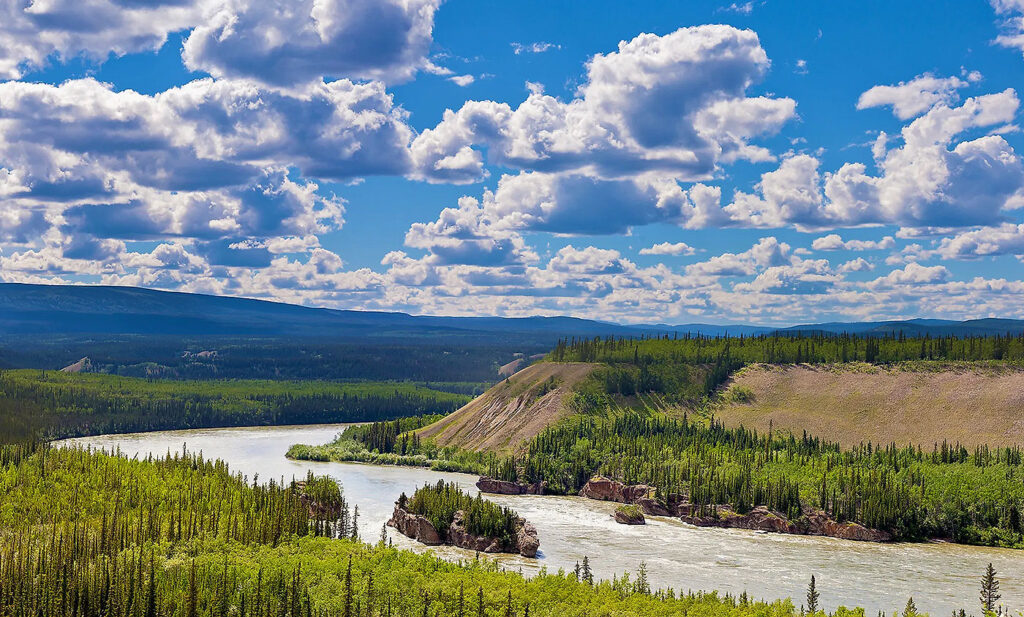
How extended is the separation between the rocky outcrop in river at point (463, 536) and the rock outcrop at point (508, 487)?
134ft

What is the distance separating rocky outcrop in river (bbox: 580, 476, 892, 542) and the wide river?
2.75 m

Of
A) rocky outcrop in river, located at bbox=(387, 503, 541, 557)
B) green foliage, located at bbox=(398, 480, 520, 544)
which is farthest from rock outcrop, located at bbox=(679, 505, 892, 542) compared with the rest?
green foliage, located at bbox=(398, 480, 520, 544)

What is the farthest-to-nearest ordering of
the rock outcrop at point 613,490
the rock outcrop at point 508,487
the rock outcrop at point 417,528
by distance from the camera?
1. the rock outcrop at point 508,487
2. the rock outcrop at point 613,490
3. the rock outcrop at point 417,528

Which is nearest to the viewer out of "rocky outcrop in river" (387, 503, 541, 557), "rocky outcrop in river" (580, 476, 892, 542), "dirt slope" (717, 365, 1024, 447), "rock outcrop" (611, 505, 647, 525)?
"rocky outcrop in river" (387, 503, 541, 557)

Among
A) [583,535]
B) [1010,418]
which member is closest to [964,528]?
[583,535]

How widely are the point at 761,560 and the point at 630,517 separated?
26822 millimetres

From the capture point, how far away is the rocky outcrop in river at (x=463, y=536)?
10976 cm

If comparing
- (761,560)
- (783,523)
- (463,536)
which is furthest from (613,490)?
(761,560)

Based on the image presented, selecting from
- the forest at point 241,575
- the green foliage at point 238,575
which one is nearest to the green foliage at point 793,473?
the forest at point 241,575

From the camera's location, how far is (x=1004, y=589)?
95.6 m

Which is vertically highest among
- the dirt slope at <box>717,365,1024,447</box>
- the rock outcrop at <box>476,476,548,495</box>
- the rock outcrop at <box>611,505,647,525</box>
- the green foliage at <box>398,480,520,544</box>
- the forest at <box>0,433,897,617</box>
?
the dirt slope at <box>717,365,1024,447</box>

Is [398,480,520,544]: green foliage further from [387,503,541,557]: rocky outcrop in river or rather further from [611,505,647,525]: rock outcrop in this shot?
[611,505,647,525]: rock outcrop

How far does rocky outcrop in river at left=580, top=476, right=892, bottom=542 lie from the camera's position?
126875mm

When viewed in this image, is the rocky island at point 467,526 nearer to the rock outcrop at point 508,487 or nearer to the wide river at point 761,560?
the wide river at point 761,560
